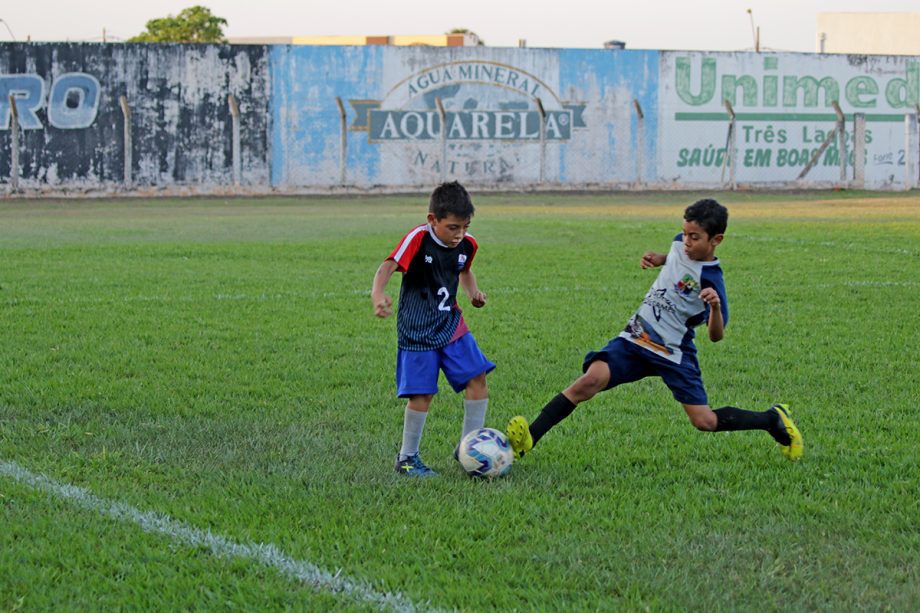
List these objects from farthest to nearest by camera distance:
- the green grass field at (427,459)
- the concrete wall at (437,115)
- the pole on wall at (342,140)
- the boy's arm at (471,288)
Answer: the concrete wall at (437,115) < the pole on wall at (342,140) < the boy's arm at (471,288) < the green grass field at (427,459)

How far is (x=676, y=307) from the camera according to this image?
492 centimetres

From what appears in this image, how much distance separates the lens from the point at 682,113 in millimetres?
33750

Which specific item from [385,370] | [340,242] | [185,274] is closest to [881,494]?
[385,370]

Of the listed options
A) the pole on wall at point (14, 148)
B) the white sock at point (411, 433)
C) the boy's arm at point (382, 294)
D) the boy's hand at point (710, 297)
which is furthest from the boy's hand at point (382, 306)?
the pole on wall at point (14, 148)

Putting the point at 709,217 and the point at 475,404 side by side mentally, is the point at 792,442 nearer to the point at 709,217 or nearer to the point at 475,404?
the point at 709,217

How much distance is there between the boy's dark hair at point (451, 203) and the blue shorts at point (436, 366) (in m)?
0.49

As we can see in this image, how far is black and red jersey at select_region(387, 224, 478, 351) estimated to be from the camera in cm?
485

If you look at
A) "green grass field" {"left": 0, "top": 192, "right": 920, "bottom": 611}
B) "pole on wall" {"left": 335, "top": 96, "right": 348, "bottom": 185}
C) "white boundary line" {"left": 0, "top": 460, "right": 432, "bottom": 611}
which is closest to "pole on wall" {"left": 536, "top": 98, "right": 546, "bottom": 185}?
"pole on wall" {"left": 335, "top": 96, "right": 348, "bottom": 185}

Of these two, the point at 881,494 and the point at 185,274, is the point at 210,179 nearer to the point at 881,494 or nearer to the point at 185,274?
the point at 185,274

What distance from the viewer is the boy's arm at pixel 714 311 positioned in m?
4.60

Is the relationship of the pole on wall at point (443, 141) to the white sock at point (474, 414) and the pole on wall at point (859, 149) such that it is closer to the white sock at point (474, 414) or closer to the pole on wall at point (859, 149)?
the pole on wall at point (859, 149)

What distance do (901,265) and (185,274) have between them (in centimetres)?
705

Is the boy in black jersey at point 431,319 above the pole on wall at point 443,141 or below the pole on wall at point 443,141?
below

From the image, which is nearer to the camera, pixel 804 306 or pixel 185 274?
pixel 804 306
